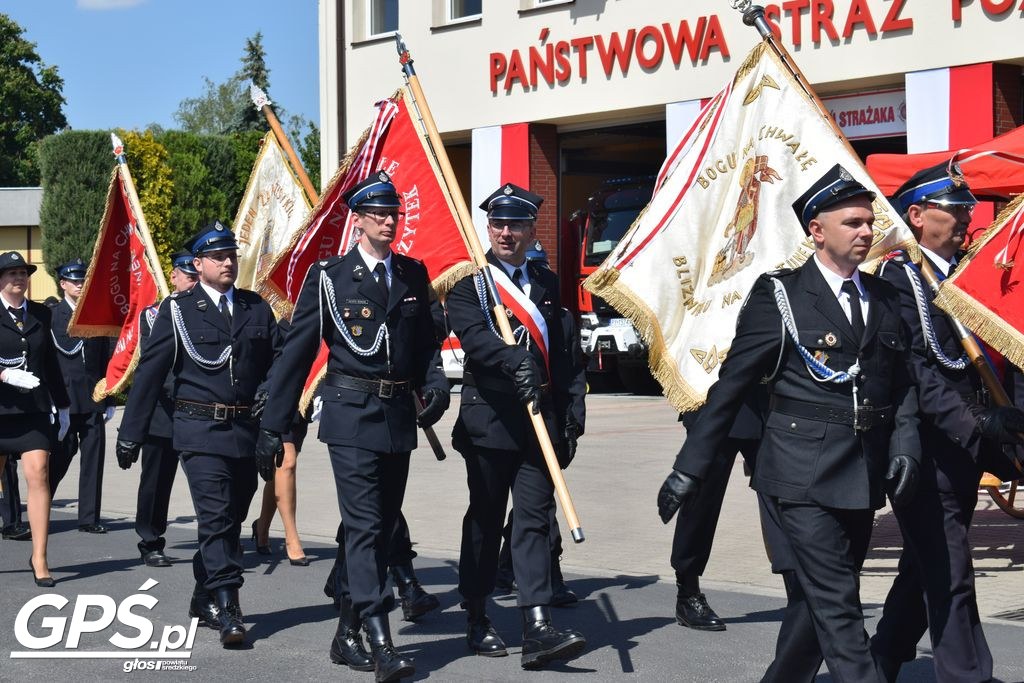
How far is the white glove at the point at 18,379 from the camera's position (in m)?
9.24

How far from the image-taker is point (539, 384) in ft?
22.0

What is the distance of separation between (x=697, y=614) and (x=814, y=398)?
8.64 feet

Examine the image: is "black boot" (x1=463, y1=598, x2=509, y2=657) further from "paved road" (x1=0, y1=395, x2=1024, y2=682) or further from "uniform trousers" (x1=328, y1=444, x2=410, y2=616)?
"uniform trousers" (x1=328, y1=444, x2=410, y2=616)

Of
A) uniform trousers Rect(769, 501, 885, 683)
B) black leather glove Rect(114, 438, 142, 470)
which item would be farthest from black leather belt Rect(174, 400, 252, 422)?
uniform trousers Rect(769, 501, 885, 683)

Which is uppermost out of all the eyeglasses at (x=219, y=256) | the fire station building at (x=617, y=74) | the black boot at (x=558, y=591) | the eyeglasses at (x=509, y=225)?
the fire station building at (x=617, y=74)

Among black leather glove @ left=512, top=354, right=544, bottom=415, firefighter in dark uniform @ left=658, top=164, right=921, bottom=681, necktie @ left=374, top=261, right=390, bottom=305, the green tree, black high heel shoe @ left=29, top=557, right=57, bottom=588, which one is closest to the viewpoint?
firefighter in dark uniform @ left=658, top=164, right=921, bottom=681

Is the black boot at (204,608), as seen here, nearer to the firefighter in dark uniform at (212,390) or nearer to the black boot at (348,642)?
the firefighter in dark uniform at (212,390)

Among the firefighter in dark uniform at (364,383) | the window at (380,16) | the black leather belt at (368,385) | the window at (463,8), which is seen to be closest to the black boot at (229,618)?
the firefighter in dark uniform at (364,383)

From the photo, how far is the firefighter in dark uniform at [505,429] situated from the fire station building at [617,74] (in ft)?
41.9

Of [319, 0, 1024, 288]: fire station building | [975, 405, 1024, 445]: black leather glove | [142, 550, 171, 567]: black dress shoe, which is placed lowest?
[142, 550, 171, 567]: black dress shoe

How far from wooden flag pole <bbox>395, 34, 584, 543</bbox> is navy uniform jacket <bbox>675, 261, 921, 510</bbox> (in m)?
1.21

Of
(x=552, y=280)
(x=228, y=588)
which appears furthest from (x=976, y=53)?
(x=228, y=588)

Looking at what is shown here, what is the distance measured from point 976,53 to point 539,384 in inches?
566

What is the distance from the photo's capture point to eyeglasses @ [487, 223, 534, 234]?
7.06 meters
